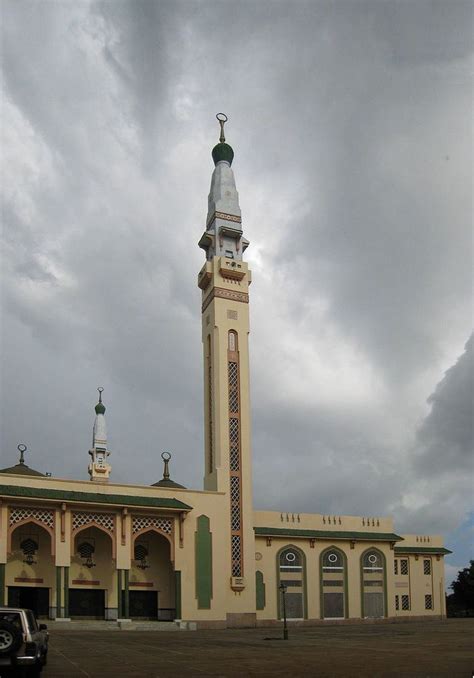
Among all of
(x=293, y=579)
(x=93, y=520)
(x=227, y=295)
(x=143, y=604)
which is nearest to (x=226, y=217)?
(x=227, y=295)

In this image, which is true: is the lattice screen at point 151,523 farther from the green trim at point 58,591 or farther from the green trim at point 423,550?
Answer: the green trim at point 423,550

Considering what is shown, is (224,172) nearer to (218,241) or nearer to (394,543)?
(218,241)

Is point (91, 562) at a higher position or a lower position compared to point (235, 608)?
higher

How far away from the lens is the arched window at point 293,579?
1612 inches

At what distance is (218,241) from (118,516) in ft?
53.5

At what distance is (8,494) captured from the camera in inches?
1272

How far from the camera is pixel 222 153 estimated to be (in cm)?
4628

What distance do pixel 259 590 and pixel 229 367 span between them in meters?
11.5

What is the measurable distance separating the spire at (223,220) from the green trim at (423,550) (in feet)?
64.5

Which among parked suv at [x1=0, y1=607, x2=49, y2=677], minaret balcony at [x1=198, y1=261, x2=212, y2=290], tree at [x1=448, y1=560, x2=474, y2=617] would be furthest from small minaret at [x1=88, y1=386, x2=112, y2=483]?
parked suv at [x1=0, y1=607, x2=49, y2=677]

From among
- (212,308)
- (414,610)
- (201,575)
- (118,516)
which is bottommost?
(414,610)

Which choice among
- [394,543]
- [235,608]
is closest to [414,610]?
[394,543]

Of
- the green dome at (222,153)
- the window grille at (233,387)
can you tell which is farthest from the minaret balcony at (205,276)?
the green dome at (222,153)

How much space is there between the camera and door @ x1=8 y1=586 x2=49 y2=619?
34.6 metres
